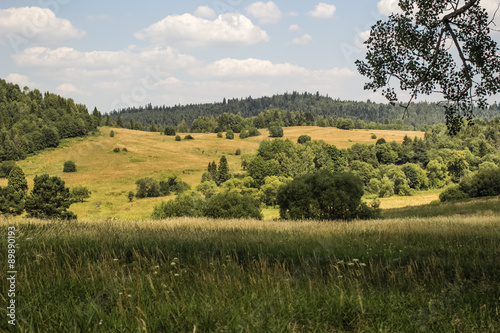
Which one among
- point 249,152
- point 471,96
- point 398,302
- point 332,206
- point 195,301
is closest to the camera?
point 195,301

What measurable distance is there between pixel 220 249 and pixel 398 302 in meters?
3.37

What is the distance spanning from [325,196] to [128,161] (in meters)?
125

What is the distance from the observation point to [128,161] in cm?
14850

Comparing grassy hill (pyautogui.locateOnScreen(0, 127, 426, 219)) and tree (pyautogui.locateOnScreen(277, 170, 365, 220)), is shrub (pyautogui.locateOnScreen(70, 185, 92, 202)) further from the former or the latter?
tree (pyautogui.locateOnScreen(277, 170, 365, 220))

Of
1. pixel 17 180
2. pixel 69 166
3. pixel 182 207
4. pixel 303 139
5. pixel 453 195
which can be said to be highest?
pixel 303 139

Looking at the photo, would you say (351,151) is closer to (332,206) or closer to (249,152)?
(249,152)

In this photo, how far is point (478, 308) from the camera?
4082 mm

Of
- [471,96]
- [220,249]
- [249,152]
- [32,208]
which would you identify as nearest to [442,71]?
[471,96]

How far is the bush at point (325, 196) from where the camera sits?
120 ft

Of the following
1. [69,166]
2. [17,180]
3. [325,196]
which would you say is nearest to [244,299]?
[325,196]

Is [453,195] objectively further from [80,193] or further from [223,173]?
[80,193]

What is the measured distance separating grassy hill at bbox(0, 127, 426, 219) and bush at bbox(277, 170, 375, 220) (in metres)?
57.8

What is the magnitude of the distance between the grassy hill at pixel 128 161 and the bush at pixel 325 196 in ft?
190

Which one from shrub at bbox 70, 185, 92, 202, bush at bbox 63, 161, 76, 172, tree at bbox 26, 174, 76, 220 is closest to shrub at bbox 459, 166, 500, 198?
tree at bbox 26, 174, 76, 220
